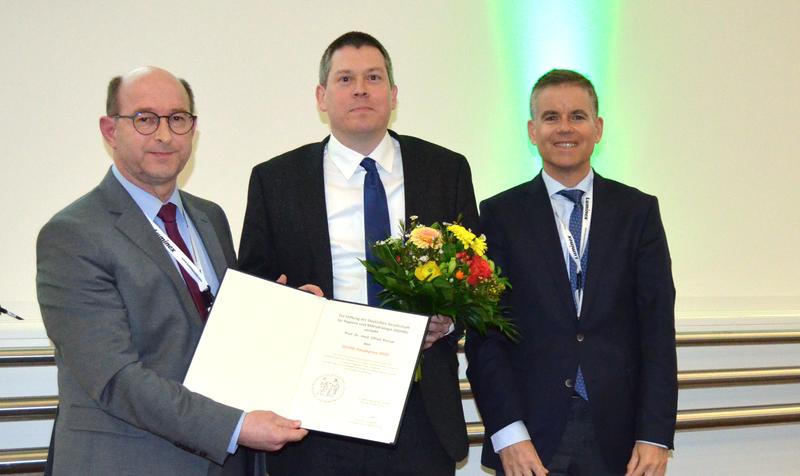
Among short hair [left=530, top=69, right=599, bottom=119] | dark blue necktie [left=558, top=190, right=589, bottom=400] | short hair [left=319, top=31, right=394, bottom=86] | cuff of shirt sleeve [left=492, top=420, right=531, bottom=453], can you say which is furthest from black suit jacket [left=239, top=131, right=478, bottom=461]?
short hair [left=530, top=69, right=599, bottom=119]

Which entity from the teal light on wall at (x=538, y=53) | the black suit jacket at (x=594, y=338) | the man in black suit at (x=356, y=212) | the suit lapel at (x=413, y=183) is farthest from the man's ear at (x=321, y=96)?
the teal light on wall at (x=538, y=53)

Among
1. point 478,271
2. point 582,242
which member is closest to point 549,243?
point 582,242

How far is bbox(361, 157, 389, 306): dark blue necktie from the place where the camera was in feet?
8.86

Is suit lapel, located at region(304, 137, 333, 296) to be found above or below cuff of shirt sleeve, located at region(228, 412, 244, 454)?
above

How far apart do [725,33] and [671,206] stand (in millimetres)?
1041

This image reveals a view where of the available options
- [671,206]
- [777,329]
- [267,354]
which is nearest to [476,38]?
[671,206]

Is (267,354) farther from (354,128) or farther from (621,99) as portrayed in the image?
(621,99)

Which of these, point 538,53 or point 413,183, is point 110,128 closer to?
point 413,183

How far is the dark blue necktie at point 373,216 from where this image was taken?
2699 mm

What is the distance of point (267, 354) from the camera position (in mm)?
2332

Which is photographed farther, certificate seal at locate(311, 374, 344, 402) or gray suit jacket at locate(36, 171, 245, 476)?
certificate seal at locate(311, 374, 344, 402)

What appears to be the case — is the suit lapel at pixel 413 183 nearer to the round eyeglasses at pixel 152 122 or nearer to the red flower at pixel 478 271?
the red flower at pixel 478 271

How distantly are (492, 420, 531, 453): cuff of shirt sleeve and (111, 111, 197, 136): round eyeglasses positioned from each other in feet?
4.44

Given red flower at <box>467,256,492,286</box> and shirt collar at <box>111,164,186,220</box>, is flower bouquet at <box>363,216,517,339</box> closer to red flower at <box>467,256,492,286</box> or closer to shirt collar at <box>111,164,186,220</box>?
red flower at <box>467,256,492,286</box>
